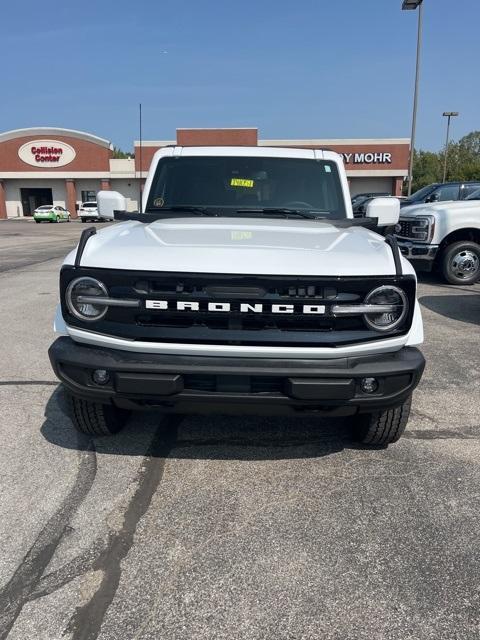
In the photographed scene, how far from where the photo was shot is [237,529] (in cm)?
273

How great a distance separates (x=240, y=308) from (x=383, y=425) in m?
1.26

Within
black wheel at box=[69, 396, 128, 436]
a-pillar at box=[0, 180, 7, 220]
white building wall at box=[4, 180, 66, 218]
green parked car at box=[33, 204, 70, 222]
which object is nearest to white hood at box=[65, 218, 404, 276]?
black wheel at box=[69, 396, 128, 436]

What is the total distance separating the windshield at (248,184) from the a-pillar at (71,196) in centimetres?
4906

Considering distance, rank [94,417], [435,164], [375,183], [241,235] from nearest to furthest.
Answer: [241,235] → [94,417] → [375,183] → [435,164]

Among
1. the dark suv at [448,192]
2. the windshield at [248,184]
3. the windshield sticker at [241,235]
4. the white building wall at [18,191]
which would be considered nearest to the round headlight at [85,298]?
the windshield sticker at [241,235]

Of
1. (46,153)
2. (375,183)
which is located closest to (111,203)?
(375,183)

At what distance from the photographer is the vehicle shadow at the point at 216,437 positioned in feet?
11.6

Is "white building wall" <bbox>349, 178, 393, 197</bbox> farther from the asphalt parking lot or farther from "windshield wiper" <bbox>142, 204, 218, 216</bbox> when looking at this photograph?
the asphalt parking lot

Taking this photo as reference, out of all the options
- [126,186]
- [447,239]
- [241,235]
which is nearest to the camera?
[241,235]

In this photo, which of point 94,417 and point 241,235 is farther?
point 94,417

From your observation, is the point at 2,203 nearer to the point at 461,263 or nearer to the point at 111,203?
the point at 461,263

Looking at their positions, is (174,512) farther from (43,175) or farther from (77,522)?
(43,175)

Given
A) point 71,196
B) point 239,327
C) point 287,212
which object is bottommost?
point 239,327

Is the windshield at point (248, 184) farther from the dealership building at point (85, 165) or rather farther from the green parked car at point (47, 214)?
the dealership building at point (85, 165)
